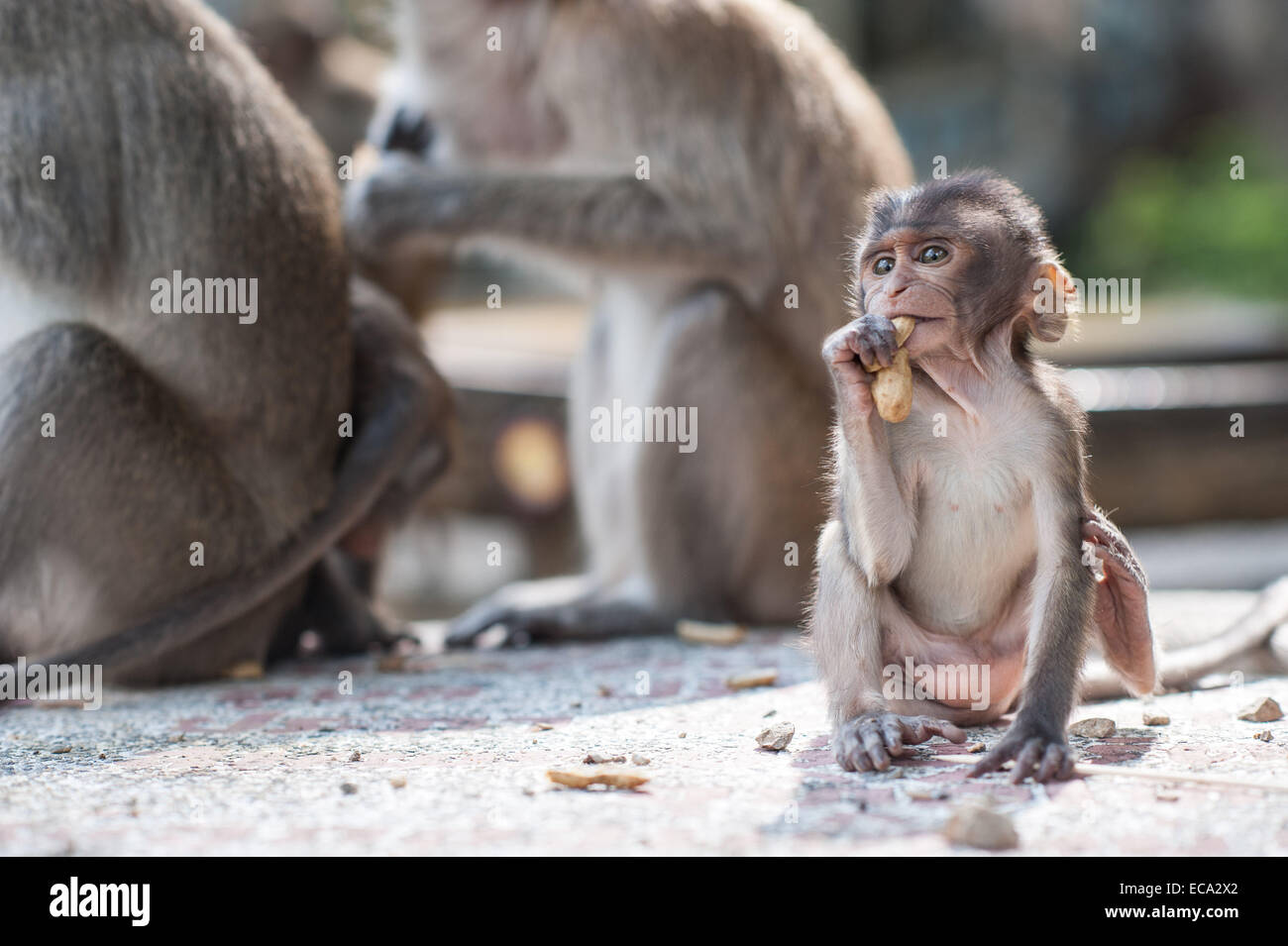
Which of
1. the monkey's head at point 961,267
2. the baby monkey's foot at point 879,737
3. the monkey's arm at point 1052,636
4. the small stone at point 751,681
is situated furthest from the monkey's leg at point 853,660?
the small stone at point 751,681

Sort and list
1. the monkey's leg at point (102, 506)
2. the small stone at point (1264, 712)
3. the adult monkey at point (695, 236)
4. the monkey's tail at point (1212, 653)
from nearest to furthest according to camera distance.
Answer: the small stone at point (1264, 712) < the monkey's tail at point (1212, 653) < the monkey's leg at point (102, 506) < the adult monkey at point (695, 236)

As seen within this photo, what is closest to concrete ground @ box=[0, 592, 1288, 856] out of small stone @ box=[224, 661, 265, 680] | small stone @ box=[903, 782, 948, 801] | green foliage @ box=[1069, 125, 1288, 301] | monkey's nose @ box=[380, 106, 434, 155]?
small stone @ box=[903, 782, 948, 801]

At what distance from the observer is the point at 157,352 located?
4109 mm

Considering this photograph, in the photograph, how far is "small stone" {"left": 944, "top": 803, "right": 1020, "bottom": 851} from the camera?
89.7 inches

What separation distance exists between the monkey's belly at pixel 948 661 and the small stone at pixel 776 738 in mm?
225

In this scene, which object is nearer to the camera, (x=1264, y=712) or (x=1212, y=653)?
(x=1264, y=712)

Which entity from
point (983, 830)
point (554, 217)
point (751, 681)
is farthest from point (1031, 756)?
point (554, 217)

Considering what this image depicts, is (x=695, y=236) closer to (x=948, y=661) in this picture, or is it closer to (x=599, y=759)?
(x=948, y=661)

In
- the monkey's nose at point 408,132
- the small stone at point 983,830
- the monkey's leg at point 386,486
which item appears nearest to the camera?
the small stone at point 983,830

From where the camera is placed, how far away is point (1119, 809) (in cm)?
249

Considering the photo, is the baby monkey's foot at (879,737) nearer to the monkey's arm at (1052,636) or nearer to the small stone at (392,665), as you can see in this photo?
the monkey's arm at (1052,636)

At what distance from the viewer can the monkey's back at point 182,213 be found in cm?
397

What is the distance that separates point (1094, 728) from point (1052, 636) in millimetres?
419

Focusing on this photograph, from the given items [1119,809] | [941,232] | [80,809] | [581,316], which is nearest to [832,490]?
[941,232]
